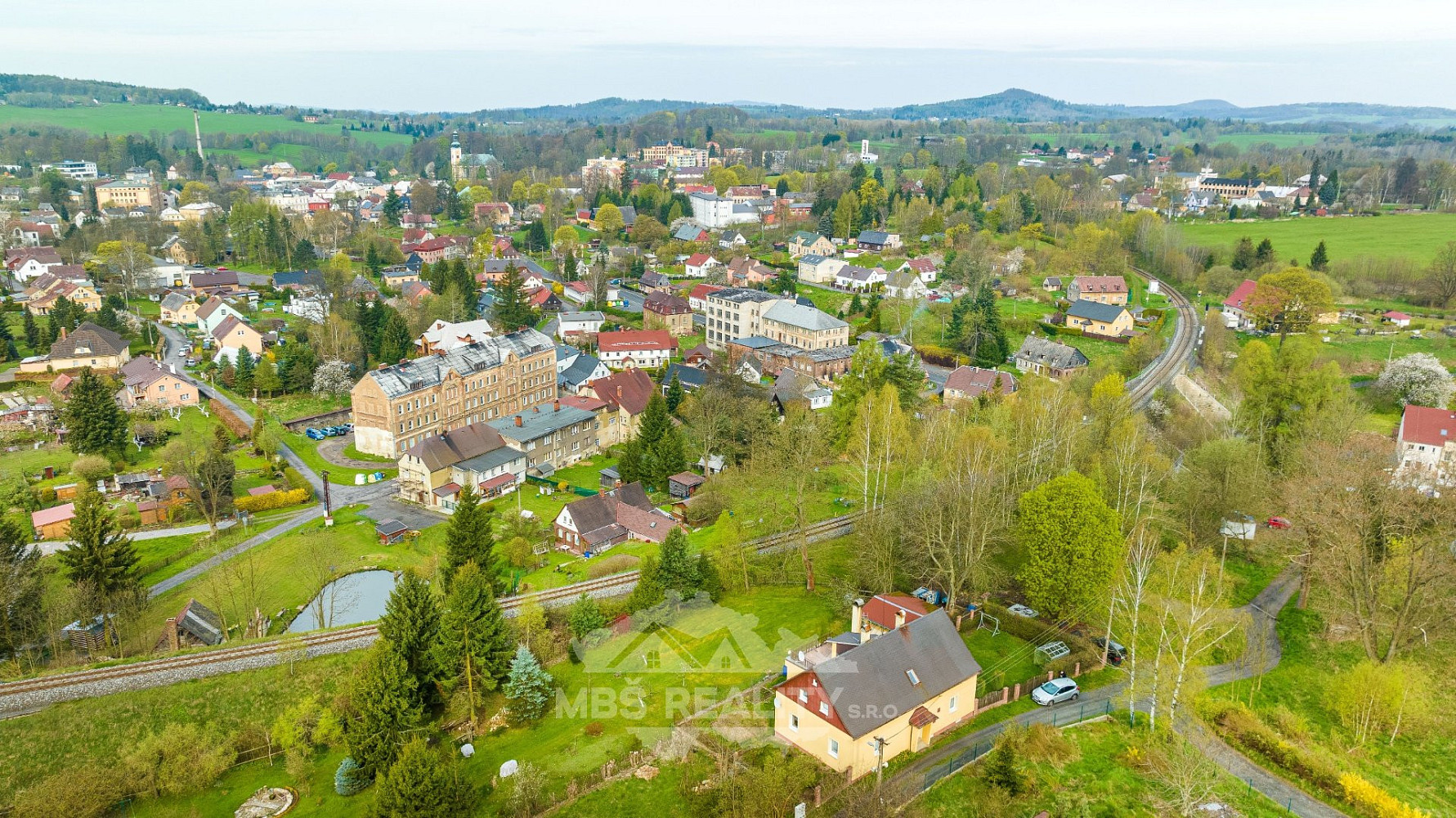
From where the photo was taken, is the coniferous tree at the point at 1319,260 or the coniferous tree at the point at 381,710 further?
the coniferous tree at the point at 1319,260

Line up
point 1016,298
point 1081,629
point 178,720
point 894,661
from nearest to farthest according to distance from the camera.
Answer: point 894,661
point 178,720
point 1081,629
point 1016,298

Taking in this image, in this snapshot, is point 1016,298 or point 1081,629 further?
point 1016,298

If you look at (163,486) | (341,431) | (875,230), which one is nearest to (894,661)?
(163,486)

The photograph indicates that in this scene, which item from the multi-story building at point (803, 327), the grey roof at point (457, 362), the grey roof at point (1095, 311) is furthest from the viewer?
the grey roof at point (1095, 311)

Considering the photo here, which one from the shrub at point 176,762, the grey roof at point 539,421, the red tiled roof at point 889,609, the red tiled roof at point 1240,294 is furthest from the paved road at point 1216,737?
the red tiled roof at point 1240,294

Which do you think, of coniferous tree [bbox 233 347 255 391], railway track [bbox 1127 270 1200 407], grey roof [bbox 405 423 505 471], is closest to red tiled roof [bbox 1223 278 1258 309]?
railway track [bbox 1127 270 1200 407]

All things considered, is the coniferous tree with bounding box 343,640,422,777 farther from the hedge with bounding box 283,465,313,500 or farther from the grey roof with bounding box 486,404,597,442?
the grey roof with bounding box 486,404,597,442

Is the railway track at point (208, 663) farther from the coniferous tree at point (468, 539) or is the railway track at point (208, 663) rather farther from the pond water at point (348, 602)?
the coniferous tree at point (468, 539)

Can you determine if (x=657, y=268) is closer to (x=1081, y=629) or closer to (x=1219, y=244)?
(x=1219, y=244)
